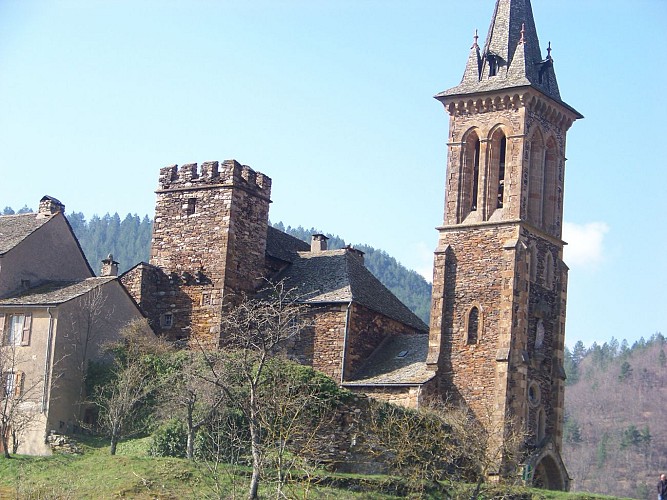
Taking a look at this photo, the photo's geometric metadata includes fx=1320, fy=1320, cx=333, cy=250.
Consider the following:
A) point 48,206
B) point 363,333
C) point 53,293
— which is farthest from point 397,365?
point 48,206

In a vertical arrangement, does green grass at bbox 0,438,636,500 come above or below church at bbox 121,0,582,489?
below

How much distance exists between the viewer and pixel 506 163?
170 ft

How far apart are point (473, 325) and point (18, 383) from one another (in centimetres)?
1695

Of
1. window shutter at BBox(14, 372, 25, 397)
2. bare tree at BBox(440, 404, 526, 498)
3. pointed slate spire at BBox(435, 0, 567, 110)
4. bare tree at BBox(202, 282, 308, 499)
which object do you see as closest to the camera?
bare tree at BBox(202, 282, 308, 499)

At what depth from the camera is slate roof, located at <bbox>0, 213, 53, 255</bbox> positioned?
50062mm

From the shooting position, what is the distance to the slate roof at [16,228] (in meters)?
50.1

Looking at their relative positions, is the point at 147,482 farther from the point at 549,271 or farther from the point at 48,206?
the point at 549,271

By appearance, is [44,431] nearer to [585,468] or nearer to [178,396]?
[178,396]

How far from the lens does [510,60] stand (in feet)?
177

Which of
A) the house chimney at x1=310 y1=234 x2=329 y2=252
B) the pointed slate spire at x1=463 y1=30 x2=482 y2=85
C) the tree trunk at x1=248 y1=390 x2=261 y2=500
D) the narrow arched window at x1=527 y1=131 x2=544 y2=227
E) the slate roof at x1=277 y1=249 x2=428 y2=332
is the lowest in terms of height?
the tree trunk at x1=248 y1=390 x2=261 y2=500

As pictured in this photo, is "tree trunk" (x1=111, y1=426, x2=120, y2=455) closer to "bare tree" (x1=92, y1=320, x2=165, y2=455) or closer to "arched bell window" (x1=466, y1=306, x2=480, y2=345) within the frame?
"bare tree" (x1=92, y1=320, x2=165, y2=455)

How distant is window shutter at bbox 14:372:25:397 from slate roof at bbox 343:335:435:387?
12007mm

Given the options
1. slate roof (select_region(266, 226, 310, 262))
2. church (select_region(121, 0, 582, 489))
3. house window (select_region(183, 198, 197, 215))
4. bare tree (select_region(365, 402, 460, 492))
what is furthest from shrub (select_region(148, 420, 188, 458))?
slate roof (select_region(266, 226, 310, 262))

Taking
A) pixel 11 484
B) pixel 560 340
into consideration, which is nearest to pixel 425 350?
pixel 560 340
